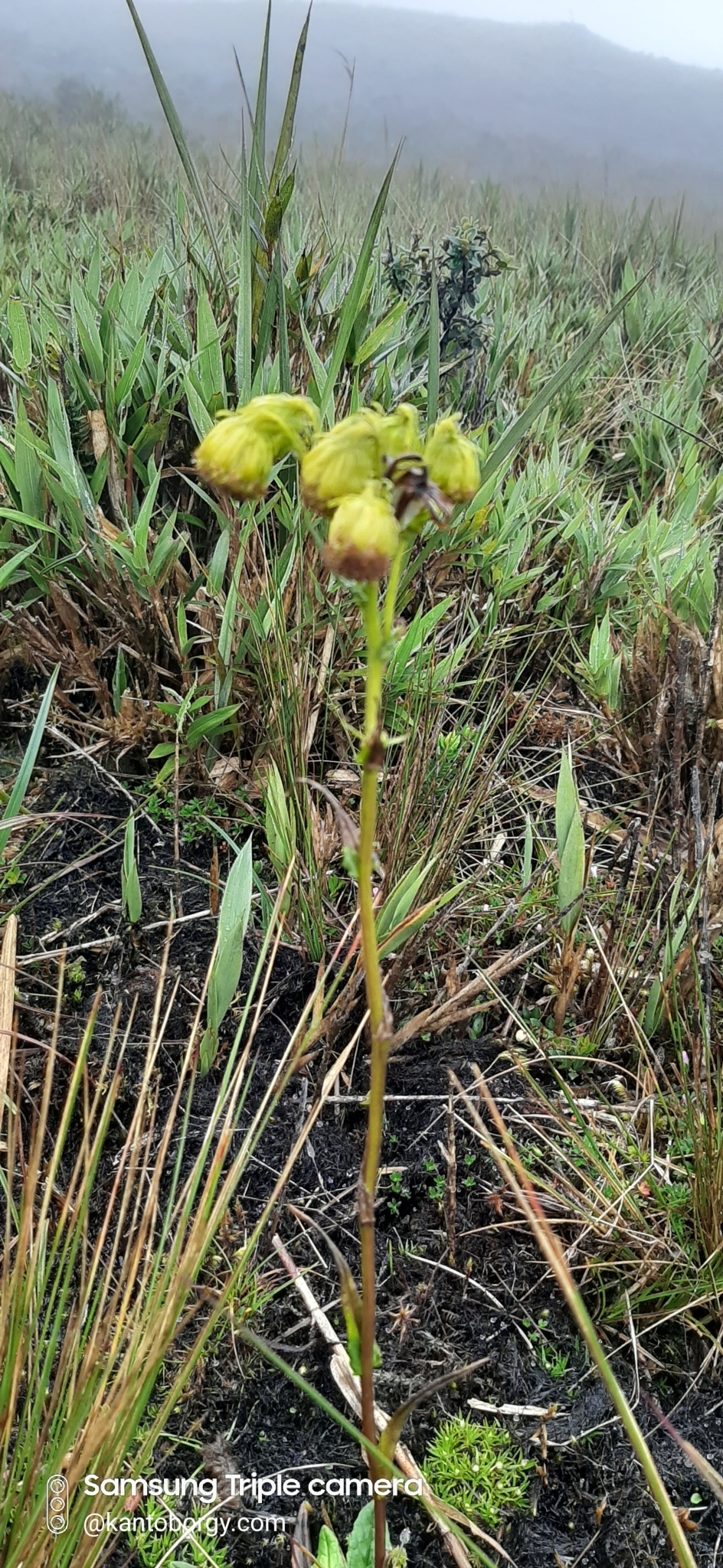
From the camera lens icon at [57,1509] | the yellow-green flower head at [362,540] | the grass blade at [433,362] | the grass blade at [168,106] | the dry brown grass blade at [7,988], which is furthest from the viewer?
the grass blade at [433,362]

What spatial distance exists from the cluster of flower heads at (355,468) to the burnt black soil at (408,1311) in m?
0.53

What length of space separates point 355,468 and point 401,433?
0.17 ft

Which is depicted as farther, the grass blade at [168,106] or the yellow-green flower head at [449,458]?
the grass blade at [168,106]

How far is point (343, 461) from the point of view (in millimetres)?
456

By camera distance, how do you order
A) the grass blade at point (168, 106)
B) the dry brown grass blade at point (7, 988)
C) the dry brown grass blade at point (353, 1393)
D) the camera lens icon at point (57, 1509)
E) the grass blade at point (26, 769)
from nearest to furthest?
the camera lens icon at point (57, 1509) → the dry brown grass blade at point (353, 1393) → the dry brown grass blade at point (7, 988) → the grass blade at point (26, 769) → the grass blade at point (168, 106)

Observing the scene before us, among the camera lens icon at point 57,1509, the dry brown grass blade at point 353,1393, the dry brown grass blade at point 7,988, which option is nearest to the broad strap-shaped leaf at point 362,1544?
the dry brown grass blade at point 353,1393

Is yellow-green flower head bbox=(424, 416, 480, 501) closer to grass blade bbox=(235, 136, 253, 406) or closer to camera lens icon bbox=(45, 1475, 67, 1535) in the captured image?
camera lens icon bbox=(45, 1475, 67, 1535)

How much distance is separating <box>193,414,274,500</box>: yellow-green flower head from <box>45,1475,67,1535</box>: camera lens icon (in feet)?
1.99

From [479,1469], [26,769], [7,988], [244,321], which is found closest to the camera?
[479,1469]

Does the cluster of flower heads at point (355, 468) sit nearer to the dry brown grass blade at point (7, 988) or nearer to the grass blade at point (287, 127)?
the dry brown grass blade at point (7, 988)

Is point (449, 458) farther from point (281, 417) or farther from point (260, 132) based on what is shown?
point (260, 132)

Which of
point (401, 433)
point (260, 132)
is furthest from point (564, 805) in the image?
point (260, 132)

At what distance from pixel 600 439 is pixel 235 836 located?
2031 mm

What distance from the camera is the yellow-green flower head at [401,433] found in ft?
1.58
